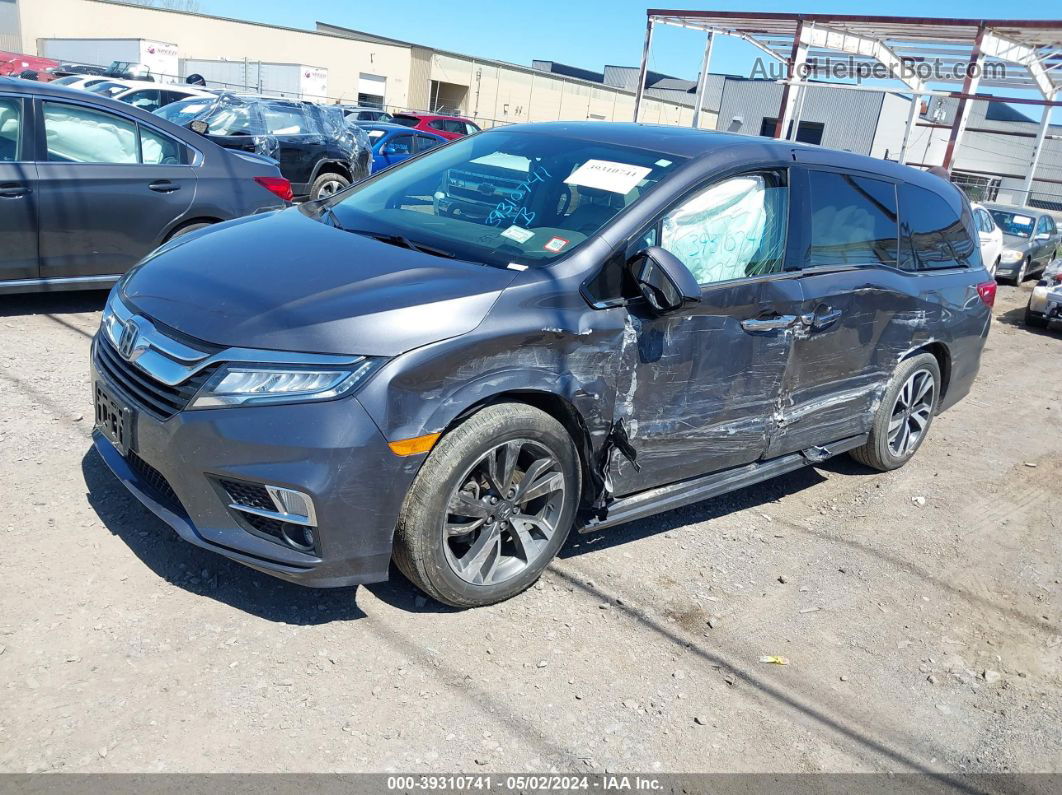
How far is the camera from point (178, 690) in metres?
2.84

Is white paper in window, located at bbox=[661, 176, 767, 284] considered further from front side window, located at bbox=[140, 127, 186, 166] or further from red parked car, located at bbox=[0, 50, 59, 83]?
red parked car, located at bbox=[0, 50, 59, 83]

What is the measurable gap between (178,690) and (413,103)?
53.2m

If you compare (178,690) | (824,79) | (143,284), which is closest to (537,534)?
(178,690)

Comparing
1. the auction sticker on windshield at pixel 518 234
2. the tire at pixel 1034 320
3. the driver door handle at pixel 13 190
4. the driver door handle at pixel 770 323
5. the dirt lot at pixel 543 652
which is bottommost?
the tire at pixel 1034 320

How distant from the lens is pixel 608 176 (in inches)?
153

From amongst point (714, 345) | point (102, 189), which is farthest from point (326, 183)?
point (714, 345)

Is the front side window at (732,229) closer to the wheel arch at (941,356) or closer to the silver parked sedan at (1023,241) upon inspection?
the wheel arch at (941,356)

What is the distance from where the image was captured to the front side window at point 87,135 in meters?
6.20

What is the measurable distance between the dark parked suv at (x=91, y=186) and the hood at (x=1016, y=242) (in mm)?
14816

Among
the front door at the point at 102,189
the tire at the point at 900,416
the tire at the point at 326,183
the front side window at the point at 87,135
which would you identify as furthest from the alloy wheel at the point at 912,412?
the tire at the point at 326,183

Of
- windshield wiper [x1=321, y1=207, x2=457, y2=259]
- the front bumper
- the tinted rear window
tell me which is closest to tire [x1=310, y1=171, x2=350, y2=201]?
the tinted rear window

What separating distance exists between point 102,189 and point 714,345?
15.3 ft

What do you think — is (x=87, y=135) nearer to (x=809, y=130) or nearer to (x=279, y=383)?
(x=279, y=383)

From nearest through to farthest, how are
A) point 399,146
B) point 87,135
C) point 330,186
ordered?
point 87,135
point 330,186
point 399,146
